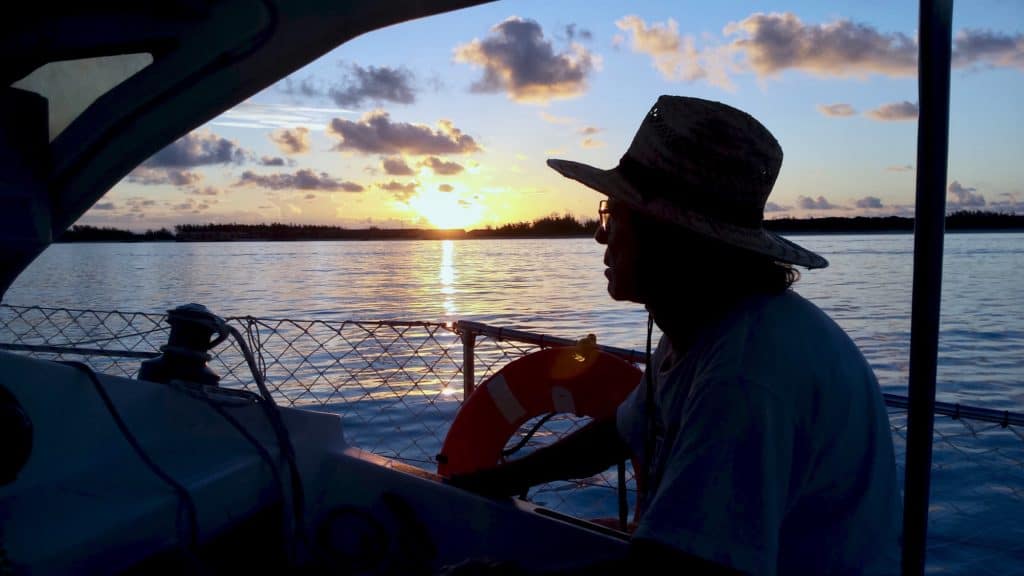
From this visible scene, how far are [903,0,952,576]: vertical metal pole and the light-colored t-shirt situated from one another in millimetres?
112

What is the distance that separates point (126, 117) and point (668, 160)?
948 mm

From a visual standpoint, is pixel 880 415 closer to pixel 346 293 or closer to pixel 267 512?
pixel 267 512

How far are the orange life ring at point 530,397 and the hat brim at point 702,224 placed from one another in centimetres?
143

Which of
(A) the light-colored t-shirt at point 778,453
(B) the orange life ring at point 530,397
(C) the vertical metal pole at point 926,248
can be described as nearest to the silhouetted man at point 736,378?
(A) the light-colored t-shirt at point 778,453

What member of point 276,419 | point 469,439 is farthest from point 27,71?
point 469,439

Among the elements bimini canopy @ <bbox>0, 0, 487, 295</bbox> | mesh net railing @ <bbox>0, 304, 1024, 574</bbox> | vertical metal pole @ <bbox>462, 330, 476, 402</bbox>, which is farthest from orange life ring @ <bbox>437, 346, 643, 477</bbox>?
bimini canopy @ <bbox>0, 0, 487, 295</bbox>

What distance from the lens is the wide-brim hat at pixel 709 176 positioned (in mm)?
1167

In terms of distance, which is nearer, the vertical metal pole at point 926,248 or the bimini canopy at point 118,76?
the vertical metal pole at point 926,248

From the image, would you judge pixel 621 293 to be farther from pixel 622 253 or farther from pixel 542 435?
pixel 542 435

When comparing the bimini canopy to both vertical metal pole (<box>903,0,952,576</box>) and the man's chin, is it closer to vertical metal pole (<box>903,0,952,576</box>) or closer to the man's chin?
the man's chin

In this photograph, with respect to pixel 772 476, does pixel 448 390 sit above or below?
below

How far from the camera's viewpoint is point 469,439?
2713 mm

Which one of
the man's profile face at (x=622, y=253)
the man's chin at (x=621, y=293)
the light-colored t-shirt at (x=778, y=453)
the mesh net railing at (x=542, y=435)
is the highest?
the man's profile face at (x=622, y=253)

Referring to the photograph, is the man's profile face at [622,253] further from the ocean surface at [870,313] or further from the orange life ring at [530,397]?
the orange life ring at [530,397]
